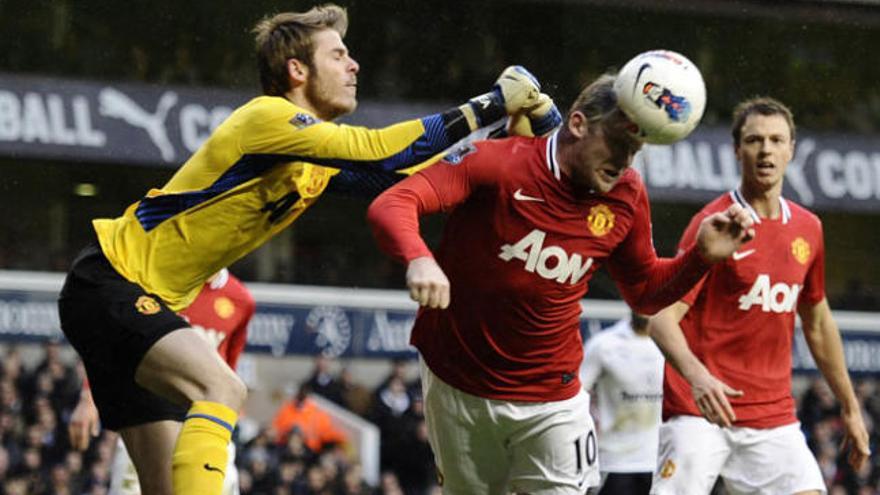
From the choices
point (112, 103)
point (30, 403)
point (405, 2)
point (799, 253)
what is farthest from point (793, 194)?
point (799, 253)

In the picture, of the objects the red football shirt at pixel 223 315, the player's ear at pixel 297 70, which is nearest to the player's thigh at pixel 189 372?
the player's ear at pixel 297 70

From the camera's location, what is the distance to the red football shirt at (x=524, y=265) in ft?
19.1

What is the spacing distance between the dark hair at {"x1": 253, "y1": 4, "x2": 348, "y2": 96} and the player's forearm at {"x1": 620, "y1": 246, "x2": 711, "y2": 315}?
62.1 inches

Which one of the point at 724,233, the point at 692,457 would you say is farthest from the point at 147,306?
the point at 692,457

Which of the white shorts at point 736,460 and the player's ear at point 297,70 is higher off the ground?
the player's ear at point 297,70

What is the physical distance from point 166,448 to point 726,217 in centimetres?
237

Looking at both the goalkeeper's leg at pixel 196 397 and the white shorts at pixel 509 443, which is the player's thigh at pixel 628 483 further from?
the goalkeeper's leg at pixel 196 397

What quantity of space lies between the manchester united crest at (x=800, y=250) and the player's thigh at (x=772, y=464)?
0.80m

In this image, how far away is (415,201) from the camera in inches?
211

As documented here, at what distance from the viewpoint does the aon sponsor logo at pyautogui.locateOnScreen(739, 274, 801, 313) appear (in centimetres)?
726

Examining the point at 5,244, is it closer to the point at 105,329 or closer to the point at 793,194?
the point at 793,194

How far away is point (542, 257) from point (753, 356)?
1839mm

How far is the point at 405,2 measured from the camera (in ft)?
62.7

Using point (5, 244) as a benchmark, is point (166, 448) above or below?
above
